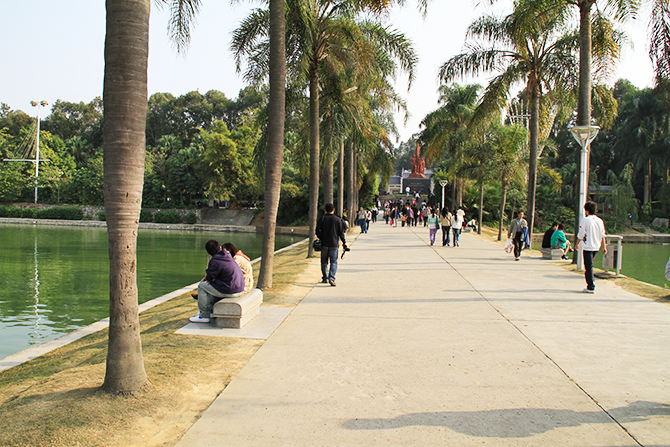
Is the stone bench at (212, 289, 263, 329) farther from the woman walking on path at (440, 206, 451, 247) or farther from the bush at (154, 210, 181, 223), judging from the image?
the bush at (154, 210, 181, 223)

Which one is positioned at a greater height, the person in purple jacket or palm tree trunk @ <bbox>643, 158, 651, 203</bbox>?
palm tree trunk @ <bbox>643, 158, 651, 203</bbox>

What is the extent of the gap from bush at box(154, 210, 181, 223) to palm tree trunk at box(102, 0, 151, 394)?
187 ft

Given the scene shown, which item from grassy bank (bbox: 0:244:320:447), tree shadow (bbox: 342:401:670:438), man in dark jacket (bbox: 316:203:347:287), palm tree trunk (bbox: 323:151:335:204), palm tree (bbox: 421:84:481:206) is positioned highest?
palm tree (bbox: 421:84:481:206)

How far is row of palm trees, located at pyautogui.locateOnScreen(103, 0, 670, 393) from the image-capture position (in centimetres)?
429

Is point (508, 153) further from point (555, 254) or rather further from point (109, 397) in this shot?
point (109, 397)

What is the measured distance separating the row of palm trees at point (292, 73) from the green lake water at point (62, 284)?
3.85 meters

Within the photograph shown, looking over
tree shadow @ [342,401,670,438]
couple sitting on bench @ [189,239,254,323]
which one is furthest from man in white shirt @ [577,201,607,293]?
couple sitting on bench @ [189,239,254,323]

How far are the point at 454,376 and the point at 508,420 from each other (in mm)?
1006

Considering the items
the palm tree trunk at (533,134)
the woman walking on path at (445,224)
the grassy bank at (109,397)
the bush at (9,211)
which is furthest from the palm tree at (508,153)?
the bush at (9,211)

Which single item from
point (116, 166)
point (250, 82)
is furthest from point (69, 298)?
point (116, 166)

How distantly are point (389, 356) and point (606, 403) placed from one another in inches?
85.6

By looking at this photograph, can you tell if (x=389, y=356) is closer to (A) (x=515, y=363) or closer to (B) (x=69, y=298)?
(A) (x=515, y=363)

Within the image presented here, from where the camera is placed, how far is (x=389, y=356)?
5570 mm

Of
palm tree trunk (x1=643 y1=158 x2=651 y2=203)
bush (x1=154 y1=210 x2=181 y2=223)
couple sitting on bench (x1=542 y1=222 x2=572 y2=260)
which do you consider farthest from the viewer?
bush (x1=154 y1=210 x2=181 y2=223)
